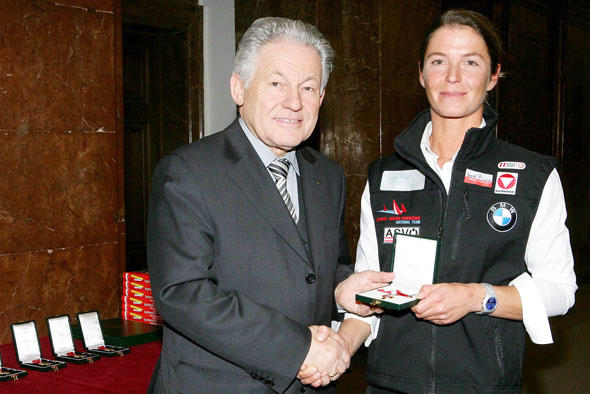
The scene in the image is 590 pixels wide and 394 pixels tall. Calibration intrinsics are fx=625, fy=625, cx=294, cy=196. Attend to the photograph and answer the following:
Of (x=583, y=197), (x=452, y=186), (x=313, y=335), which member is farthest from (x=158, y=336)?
(x=583, y=197)

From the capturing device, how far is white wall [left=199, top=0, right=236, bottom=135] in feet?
16.8

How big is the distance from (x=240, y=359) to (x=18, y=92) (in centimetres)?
230

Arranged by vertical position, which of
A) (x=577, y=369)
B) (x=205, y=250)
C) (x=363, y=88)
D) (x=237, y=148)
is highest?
(x=363, y=88)

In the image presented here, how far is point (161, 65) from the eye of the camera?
5.11 meters

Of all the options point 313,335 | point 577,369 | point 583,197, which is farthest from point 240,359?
point 583,197

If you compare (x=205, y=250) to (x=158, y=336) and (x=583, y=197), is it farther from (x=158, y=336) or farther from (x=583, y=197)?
(x=583, y=197)

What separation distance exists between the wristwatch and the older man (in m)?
0.44

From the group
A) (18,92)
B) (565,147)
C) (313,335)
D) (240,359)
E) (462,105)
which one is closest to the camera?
(240,359)

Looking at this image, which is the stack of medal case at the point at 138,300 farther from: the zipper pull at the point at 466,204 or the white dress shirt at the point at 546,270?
the white dress shirt at the point at 546,270

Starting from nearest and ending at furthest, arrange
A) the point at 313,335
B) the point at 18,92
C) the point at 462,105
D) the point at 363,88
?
the point at 313,335 → the point at 462,105 → the point at 18,92 → the point at 363,88

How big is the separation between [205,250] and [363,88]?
141 inches

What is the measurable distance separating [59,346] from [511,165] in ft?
6.65

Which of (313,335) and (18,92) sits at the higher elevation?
(18,92)

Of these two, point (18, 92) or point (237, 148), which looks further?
point (18, 92)
